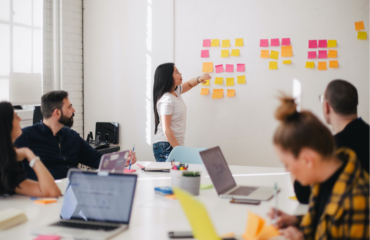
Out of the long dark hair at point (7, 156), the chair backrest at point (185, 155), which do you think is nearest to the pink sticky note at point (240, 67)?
the chair backrest at point (185, 155)

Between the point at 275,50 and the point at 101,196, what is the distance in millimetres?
3021

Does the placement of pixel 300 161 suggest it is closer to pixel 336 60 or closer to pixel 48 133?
pixel 48 133

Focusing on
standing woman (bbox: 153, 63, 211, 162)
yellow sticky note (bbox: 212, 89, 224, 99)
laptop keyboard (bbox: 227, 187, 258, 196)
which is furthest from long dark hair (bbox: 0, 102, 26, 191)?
yellow sticky note (bbox: 212, 89, 224, 99)

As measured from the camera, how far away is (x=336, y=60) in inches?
153

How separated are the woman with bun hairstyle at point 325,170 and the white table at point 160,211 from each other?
0.40 m

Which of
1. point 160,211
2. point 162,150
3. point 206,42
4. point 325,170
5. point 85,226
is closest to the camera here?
point 325,170

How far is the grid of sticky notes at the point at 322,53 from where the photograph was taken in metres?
3.89

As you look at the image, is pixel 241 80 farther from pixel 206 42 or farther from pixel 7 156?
pixel 7 156

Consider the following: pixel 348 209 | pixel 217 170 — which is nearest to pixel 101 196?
pixel 217 170

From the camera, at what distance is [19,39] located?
3945mm

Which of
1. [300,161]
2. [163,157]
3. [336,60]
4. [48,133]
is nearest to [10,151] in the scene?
[48,133]

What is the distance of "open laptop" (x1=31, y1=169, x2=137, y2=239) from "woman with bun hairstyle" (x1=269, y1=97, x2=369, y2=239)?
2.00 ft

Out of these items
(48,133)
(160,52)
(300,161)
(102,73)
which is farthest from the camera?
(102,73)

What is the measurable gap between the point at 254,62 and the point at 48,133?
2.33 metres
